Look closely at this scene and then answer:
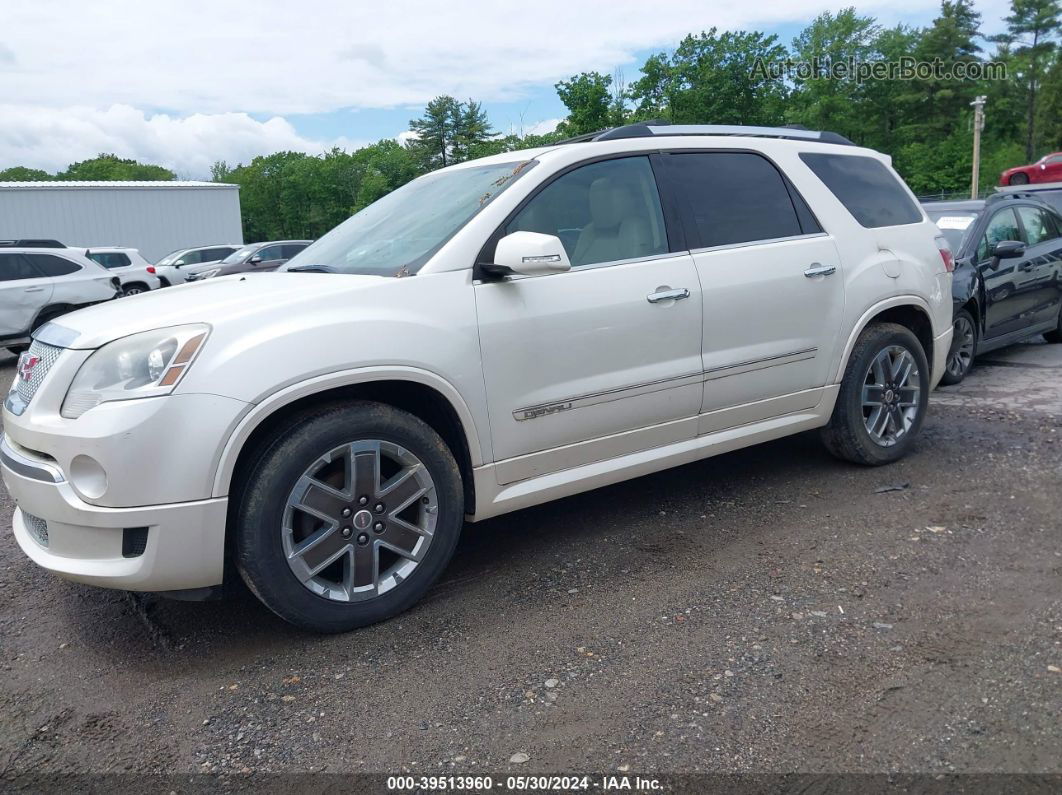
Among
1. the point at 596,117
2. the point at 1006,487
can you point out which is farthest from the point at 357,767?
the point at 596,117

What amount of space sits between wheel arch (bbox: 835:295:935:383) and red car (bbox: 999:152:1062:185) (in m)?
16.8

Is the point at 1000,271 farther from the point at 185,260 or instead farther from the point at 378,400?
the point at 185,260

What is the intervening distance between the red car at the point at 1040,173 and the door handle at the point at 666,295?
1870 centimetres

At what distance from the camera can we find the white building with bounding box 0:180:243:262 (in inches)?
1198

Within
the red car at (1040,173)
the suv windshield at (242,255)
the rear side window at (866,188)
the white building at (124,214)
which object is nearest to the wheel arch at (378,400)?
the rear side window at (866,188)

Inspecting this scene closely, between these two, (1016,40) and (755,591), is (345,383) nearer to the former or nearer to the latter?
(755,591)

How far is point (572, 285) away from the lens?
3668 mm

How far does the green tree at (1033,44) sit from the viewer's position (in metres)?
59.0

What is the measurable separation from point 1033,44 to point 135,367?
2930 inches

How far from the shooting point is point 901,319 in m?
5.15

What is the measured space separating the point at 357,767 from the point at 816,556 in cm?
225

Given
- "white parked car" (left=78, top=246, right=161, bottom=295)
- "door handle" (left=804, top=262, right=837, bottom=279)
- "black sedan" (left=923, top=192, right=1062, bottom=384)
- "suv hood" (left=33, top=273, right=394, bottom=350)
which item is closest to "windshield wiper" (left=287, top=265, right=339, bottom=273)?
"suv hood" (left=33, top=273, right=394, bottom=350)

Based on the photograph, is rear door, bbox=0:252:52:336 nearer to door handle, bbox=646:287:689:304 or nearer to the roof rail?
the roof rail
